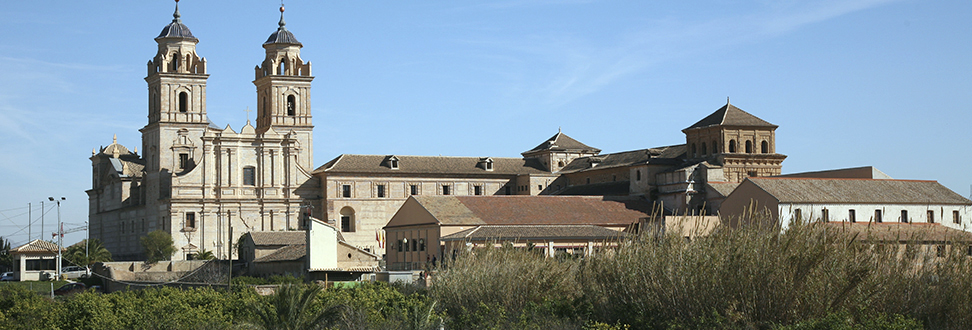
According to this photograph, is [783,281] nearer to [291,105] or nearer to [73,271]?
[73,271]

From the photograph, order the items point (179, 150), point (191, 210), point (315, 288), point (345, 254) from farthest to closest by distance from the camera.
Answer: point (179, 150) → point (191, 210) → point (345, 254) → point (315, 288)

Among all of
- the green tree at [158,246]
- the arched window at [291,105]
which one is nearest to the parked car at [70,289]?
the green tree at [158,246]

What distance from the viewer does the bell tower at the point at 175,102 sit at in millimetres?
72125

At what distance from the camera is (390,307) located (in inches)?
1022

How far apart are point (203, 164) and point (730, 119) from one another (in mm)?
→ 32929

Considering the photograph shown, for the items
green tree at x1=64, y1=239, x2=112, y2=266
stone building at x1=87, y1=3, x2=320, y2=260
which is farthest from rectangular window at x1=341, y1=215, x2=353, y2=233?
green tree at x1=64, y1=239, x2=112, y2=266

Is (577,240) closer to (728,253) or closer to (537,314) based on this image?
(537,314)

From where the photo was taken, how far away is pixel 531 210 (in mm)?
57156

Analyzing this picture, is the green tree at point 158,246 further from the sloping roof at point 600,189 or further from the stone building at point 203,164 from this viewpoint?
the sloping roof at point 600,189

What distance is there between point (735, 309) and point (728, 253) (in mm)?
1035

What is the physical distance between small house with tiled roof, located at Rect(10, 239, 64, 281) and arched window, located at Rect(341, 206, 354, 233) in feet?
57.6

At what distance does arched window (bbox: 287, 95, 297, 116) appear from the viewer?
7469cm

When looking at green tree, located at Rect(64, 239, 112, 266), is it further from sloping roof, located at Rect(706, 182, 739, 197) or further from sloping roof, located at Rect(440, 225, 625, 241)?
sloping roof, located at Rect(706, 182, 739, 197)

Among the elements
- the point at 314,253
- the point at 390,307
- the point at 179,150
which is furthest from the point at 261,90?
the point at 390,307
